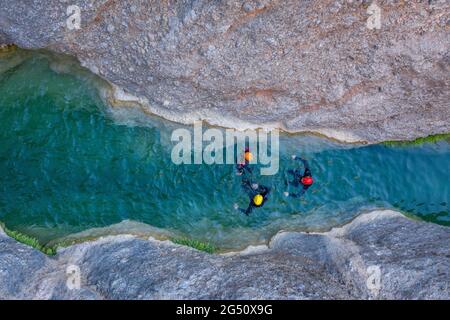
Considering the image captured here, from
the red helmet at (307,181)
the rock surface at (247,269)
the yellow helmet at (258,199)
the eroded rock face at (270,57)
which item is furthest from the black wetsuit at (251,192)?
the eroded rock face at (270,57)

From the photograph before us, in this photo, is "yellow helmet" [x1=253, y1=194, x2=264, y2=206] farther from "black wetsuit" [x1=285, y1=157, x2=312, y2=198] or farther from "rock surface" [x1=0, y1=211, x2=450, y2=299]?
"rock surface" [x1=0, y1=211, x2=450, y2=299]

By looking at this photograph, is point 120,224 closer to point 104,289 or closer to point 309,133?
point 104,289

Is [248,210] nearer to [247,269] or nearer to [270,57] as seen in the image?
[247,269]

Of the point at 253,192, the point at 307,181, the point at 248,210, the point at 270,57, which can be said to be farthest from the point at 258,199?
the point at 270,57

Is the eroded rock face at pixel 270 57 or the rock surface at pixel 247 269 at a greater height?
the eroded rock face at pixel 270 57

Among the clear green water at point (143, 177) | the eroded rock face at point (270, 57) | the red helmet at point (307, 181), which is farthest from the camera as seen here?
the red helmet at point (307, 181)

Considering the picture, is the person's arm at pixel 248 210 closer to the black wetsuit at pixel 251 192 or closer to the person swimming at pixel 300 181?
the black wetsuit at pixel 251 192
